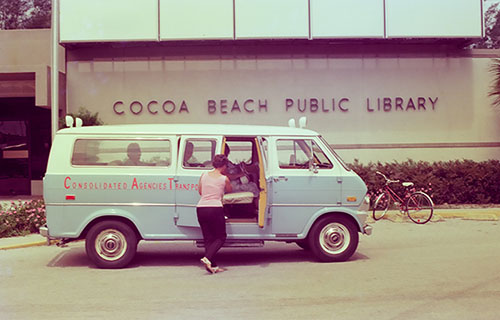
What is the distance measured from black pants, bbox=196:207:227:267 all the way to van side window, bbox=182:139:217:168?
0.96m

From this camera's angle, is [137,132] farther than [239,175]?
No

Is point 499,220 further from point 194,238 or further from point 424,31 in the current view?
point 194,238

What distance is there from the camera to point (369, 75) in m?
19.6

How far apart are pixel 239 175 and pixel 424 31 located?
12628mm

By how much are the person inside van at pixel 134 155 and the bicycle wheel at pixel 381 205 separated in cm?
772

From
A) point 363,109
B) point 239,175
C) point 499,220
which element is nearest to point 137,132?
point 239,175

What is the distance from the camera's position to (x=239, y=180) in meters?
9.20

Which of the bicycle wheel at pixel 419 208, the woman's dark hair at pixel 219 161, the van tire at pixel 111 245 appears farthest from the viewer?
the bicycle wheel at pixel 419 208

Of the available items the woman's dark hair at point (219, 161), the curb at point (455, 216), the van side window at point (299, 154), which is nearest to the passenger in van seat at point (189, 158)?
the woman's dark hair at point (219, 161)

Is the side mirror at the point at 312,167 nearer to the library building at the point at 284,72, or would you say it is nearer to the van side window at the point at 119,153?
the van side window at the point at 119,153

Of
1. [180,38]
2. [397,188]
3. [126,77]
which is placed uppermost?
[180,38]

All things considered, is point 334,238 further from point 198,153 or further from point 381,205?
point 381,205

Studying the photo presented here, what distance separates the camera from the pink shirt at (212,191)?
794 centimetres

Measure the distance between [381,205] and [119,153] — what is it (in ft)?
28.0
